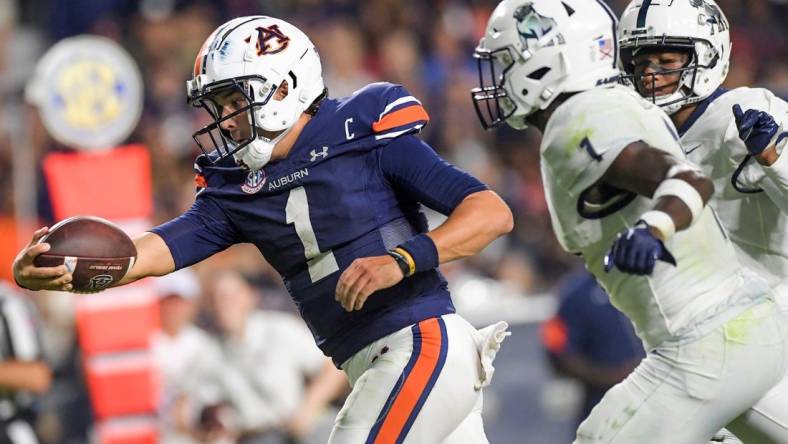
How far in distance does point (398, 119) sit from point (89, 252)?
96cm

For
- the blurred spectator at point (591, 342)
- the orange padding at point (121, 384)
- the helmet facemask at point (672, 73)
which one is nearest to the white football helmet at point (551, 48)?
the helmet facemask at point (672, 73)

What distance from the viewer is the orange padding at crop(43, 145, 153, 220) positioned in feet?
23.2

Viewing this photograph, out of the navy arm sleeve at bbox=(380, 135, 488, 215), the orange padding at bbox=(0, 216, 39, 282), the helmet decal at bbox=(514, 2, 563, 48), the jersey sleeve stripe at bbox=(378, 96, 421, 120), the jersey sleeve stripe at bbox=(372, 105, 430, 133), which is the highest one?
the helmet decal at bbox=(514, 2, 563, 48)

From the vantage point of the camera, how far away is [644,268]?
3.26m

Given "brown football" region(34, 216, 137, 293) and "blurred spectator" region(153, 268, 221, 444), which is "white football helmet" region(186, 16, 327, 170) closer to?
"brown football" region(34, 216, 137, 293)

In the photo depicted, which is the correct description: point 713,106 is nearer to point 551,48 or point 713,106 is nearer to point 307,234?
point 551,48

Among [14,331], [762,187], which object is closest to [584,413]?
[14,331]

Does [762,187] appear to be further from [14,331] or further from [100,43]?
[100,43]

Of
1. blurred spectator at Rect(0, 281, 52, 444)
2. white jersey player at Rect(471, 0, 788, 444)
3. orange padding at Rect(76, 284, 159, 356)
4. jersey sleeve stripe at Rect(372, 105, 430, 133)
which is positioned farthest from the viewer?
orange padding at Rect(76, 284, 159, 356)

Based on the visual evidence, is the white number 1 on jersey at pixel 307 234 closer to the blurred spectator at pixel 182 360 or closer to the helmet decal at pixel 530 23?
the helmet decal at pixel 530 23

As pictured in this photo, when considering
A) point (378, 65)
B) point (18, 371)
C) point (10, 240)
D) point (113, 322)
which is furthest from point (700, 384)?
point (378, 65)

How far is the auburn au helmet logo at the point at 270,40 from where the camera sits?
4047 mm

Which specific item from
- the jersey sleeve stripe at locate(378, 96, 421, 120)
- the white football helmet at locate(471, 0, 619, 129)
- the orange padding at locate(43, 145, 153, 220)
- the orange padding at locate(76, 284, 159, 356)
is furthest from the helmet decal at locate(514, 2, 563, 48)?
the orange padding at locate(76, 284, 159, 356)

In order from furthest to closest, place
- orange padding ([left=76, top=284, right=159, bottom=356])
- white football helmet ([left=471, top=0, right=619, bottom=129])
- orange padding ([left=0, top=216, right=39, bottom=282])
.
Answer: orange padding ([left=0, top=216, right=39, bottom=282]), orange padding ([left=76, top=284, right=159, bottom=356]), white football helmet ([left=471, top=0, right=619, bottom=129])
